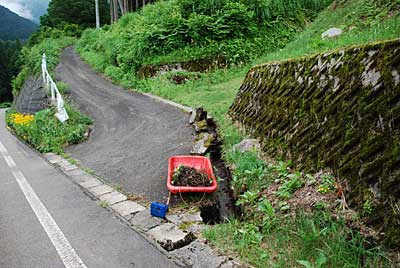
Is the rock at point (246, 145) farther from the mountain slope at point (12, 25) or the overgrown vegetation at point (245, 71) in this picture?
the mountain slope at point (12, 25)

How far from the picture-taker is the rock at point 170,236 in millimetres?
3197

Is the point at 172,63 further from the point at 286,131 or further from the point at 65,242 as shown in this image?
the point at 65,242

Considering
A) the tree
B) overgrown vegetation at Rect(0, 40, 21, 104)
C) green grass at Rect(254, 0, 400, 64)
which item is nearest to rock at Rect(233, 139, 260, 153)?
green grass at Rect(254, 0, 400, 64)

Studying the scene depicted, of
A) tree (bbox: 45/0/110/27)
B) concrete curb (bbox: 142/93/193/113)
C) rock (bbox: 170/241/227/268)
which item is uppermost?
tree (bbox: 45/0/110/27)

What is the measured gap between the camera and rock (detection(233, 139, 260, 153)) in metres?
5.38

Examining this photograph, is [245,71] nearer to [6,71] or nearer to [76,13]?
[76,13]

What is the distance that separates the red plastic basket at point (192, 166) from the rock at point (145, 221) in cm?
48

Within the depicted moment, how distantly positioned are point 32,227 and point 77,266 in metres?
1.17

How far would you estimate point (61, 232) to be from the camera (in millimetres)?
3576

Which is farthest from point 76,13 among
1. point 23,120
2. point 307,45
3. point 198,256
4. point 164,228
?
point 198,256

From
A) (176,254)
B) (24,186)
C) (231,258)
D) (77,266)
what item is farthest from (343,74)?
(24,186)

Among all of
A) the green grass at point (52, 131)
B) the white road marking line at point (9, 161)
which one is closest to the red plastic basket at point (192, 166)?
the green grass at point (52, 131)

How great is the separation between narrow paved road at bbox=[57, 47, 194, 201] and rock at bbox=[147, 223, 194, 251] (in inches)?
35.6

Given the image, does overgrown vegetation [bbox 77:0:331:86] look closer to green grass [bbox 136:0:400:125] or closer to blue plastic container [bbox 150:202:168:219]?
green grass [bbox 136:0:400:125]
